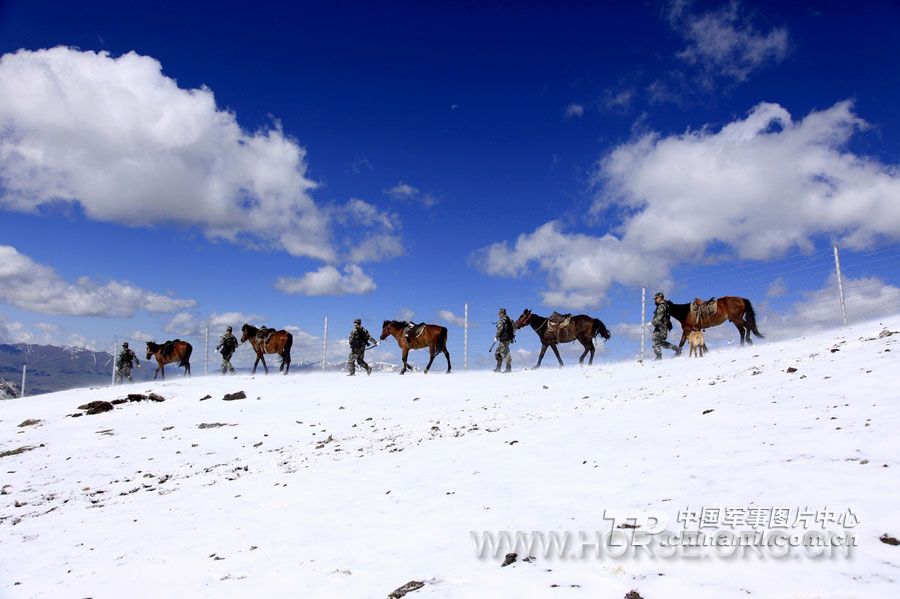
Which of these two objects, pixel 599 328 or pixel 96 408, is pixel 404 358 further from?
pixel 96 408

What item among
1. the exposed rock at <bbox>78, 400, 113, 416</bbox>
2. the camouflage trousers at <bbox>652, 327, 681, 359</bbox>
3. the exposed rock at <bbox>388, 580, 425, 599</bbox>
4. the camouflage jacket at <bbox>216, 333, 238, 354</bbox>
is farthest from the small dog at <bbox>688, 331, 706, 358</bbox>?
the camouflage jacket at <bbox>216, 333, 238, 354</bbox>

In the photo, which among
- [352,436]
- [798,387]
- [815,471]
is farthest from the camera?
[352,436]

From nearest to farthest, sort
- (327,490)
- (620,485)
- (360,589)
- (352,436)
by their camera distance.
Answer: (360,589) → (620,485) → (327,490) → (352,436)

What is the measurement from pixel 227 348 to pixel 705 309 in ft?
75.4

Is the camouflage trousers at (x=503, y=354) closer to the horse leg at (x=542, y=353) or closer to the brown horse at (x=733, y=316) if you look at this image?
the horse leg at (x=542, y=353)

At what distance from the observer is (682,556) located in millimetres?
3654

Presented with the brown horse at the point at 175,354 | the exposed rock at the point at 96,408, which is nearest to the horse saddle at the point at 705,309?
the exposed rock at the point at 96,408

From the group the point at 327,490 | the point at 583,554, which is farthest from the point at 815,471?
the point at 327,490

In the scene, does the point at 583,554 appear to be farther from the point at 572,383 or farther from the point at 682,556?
the point at 572,383

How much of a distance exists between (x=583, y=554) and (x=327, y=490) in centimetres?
400

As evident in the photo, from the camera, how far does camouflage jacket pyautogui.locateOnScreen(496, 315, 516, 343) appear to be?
21500 millimetres

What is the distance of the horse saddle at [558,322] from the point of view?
854 inches

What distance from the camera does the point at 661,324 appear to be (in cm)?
1911

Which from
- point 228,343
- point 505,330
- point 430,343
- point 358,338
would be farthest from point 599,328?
point 228,343
